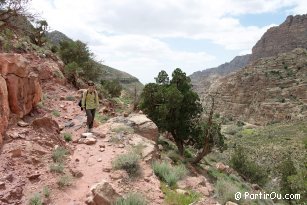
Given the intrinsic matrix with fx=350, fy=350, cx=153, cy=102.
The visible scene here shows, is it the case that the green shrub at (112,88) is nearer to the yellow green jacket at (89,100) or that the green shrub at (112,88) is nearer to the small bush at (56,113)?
the small bush at (56,113)

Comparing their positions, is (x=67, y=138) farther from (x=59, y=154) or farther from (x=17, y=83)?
(x=17, y=83)

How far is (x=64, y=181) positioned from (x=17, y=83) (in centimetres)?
412

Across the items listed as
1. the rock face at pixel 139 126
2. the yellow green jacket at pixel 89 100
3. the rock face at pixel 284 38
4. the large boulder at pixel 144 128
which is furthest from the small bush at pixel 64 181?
the rock face at pixel 284 38

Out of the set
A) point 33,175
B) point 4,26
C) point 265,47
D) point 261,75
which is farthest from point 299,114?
point 265,47

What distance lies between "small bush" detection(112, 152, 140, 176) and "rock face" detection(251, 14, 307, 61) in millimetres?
144561

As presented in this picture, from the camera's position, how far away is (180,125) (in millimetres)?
20016

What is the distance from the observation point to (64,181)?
24.8 ft

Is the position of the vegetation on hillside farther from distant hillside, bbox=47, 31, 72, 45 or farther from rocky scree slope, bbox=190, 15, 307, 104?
rocky scree slope, bbox=190, 15, 307, 104

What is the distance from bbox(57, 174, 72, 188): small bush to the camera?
7523 millimetres

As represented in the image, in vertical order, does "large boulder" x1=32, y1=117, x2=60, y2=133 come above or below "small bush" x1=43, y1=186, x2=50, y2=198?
above

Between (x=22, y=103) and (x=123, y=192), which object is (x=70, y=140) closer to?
(x=22, y=103)

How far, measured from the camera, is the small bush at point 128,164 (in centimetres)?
880

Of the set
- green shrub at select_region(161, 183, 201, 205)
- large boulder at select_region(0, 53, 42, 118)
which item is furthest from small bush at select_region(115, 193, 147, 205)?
large boulder at select_region(0, 53, 42, 118)

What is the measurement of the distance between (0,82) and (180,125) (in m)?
12.5
